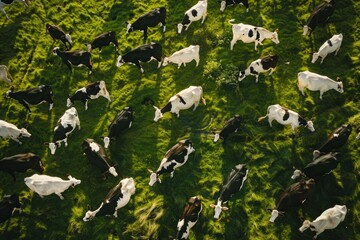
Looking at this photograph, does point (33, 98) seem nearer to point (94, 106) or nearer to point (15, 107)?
point (15, 107)

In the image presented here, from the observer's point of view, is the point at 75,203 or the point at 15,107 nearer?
the point at 75,203

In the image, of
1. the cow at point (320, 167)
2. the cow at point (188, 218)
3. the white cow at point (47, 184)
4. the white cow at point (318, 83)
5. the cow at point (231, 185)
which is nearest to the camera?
the cow at point (188, 218)

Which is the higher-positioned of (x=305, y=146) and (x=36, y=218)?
(x=36, y=218)

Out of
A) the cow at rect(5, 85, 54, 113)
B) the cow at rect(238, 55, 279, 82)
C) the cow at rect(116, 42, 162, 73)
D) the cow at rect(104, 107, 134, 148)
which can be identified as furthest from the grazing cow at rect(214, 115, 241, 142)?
the cow at rect(5, 85, 54, 113)

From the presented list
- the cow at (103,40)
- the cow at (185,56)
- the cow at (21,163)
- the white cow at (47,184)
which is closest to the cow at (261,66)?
the cow at (185,56)

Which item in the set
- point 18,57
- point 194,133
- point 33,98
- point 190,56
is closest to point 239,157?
point 194,133

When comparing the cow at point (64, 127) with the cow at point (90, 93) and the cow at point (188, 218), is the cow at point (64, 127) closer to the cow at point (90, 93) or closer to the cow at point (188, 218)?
the cow at point (90, 93)

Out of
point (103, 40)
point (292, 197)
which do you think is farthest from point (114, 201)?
point (103, 40)
